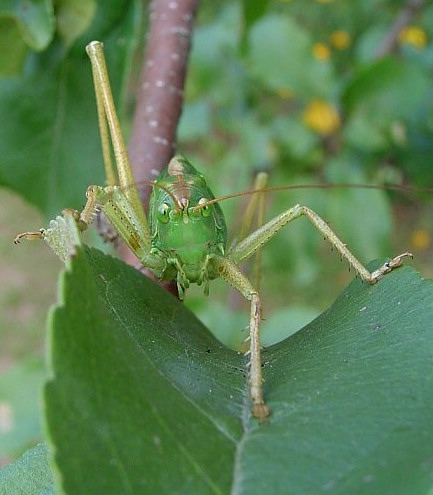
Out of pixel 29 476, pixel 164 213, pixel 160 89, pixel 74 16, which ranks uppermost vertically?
pixel 74 16

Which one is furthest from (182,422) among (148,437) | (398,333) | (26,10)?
(26,10)

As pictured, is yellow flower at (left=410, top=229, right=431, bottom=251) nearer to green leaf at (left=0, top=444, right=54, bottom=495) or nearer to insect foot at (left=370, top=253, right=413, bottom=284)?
insect foot at (left=370, top=253, right=413, bottom=284)

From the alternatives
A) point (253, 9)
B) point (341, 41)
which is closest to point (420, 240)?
point (341, 41)

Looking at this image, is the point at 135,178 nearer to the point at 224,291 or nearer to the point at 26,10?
the point at 26,10

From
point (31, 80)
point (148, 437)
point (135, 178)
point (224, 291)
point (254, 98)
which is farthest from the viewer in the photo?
point (224, 291)

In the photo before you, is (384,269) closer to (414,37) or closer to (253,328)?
(253,328)

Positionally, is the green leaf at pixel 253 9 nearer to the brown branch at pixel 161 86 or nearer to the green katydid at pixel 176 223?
the brown branch at pixel 161 86
